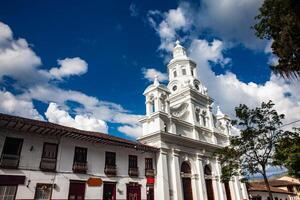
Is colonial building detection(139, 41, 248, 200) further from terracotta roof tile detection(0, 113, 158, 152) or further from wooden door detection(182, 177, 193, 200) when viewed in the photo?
terracotta roof tile detection(0, 113, 158, 152)

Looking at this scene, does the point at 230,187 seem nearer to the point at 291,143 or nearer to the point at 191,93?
the point at 191,93

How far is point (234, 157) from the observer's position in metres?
20.3

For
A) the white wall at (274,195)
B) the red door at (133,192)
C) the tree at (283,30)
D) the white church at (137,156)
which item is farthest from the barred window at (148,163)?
the white wall at (274,195)

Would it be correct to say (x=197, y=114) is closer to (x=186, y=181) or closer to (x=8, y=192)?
(x=186, y=181)

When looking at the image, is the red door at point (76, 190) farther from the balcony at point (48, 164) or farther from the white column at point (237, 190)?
the white column at point (237, 190)

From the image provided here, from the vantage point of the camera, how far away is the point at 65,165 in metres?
16.5

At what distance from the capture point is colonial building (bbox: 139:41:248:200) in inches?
905

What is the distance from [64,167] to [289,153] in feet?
52.3

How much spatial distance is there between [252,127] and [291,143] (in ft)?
11.1

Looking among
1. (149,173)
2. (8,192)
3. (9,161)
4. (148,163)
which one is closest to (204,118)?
(148,163)

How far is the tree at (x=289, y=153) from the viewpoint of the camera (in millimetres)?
15352

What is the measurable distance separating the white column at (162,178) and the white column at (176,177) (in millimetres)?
987

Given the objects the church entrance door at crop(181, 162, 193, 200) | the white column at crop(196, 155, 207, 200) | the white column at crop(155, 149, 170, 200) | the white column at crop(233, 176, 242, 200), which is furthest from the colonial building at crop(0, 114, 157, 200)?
the white column at crop(233, 176, 242, 200)

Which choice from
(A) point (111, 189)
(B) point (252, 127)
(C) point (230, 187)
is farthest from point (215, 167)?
(A) point (111, 189)
